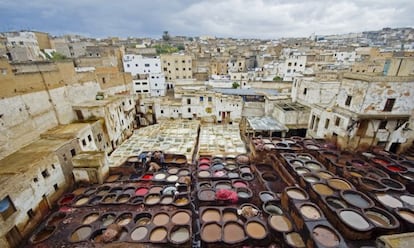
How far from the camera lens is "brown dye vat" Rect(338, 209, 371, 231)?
838 cm

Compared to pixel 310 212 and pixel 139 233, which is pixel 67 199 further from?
pixel 310 212

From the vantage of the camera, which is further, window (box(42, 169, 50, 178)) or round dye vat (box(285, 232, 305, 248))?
window (box(42, 169, 50, 178))

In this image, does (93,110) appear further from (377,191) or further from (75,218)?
(377,191)

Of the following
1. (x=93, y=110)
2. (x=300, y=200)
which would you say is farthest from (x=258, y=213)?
(x=93, y=110)

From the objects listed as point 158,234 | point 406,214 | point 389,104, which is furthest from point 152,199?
point 389,104

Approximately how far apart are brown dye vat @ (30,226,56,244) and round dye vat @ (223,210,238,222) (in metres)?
10.2

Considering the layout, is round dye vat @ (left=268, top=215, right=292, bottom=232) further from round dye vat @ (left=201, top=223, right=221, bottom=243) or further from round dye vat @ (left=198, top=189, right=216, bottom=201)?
round dye vat @ (left=198, top=189, right=216, bottom=201)

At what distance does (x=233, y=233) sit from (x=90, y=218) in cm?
887

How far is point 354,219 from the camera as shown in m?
8.90

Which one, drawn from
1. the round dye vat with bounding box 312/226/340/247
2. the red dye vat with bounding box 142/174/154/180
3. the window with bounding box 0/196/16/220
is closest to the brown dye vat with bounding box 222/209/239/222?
the round dye vat with bounding box 312/226/340/247

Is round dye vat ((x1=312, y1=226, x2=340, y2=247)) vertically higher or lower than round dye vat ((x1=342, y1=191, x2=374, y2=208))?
lower

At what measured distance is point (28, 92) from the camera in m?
15.5

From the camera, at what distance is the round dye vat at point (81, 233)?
10366mm

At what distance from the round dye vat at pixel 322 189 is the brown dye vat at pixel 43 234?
1569 centimetres
